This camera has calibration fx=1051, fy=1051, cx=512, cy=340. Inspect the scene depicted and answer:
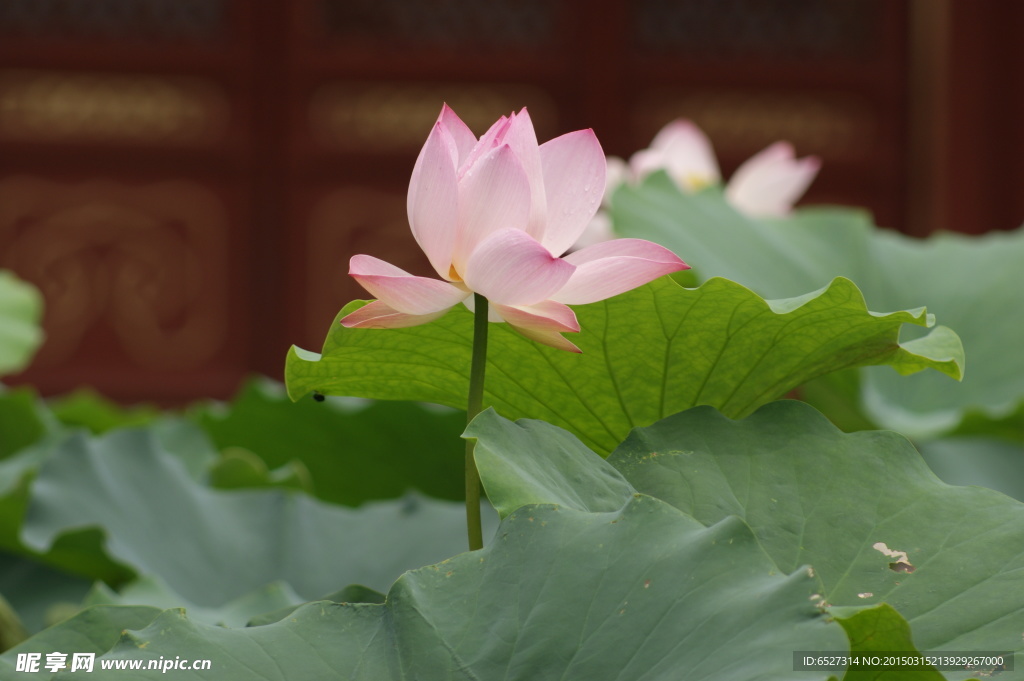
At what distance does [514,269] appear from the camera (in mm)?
328

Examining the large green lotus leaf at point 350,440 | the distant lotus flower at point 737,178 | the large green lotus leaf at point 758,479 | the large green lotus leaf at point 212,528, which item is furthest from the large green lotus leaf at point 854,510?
the distant lotus flower at point 737,178

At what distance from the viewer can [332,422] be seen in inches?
30.7

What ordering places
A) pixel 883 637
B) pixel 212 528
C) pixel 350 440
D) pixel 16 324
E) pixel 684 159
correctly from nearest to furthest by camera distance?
pixel 883 637 → pixel 212 528 → pixel 350 440 → pixel 16 324 → pixel 684 159

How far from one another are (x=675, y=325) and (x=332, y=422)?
1.40 ft

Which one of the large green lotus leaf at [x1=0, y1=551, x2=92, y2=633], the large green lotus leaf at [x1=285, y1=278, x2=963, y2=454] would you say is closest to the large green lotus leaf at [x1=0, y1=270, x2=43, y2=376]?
the large green lotus leaf at [x1=0, y1=551, x2=92, y2=633]

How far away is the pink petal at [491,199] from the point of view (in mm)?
326

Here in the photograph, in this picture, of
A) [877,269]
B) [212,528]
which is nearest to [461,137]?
[212,528]

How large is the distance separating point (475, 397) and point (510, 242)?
0.06 meters

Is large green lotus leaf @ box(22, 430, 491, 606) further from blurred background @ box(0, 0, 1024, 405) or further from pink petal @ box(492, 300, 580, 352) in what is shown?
blurred background @ box(0, 0, 1024, 405)

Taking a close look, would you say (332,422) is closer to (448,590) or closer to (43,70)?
(448,590)

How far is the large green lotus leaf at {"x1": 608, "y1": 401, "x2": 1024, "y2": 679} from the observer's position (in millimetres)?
335

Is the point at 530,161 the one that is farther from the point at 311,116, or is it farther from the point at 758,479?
the point at 311,116

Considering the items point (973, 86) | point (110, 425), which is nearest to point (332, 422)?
point (110, 425)

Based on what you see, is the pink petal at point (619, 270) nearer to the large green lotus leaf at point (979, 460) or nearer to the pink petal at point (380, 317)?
the pink petal at point (380, 317)
